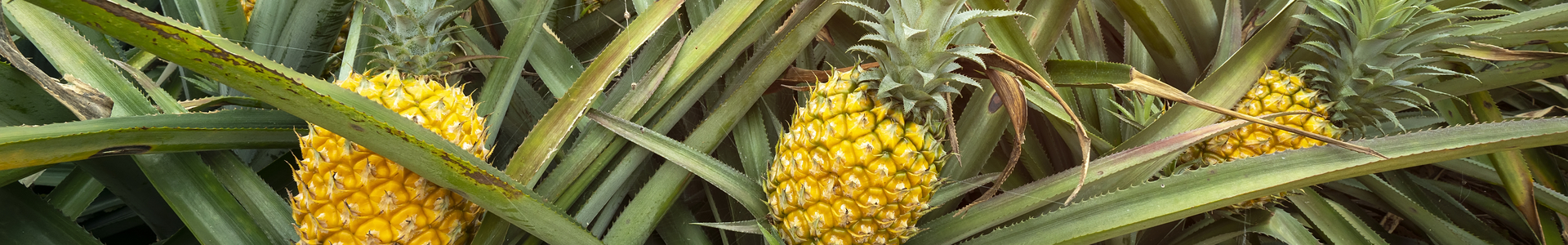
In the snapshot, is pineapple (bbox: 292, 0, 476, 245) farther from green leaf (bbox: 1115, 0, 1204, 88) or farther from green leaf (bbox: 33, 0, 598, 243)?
green leaf (bbox: 1115, 0, 1204, 88)

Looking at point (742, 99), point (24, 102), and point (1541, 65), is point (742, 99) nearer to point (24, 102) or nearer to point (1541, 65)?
point (24, 102)

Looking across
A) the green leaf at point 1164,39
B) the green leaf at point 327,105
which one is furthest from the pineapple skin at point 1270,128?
the green leaf at point 327,105

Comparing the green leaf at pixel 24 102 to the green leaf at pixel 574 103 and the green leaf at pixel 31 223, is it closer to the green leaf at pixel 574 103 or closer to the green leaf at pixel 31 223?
the green leaf at pixel 31 223

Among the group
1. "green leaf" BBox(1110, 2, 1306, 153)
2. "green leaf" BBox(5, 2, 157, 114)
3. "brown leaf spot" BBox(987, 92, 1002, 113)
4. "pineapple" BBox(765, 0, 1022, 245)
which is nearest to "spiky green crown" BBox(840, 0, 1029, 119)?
"pineapple" BBox(765, 0, 1022, 245)

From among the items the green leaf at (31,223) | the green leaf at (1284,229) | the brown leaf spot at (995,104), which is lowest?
the green leaf at (31,223)

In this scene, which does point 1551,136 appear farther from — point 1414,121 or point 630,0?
point 630,0

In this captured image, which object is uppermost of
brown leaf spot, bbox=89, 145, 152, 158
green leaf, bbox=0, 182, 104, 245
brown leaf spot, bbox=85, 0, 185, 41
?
brown leaf spot, bbox=85, 0, 185, 41

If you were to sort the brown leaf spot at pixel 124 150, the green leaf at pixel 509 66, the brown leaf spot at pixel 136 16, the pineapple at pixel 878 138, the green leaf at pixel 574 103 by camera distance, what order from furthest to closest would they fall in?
the green leaf at pixel 509 66, the green leaf at pixel 574 103, the pineapple at pixel 878 138, the brown leaf spot at pixel 124 150, the brown leaf spot at pixel 136 16
